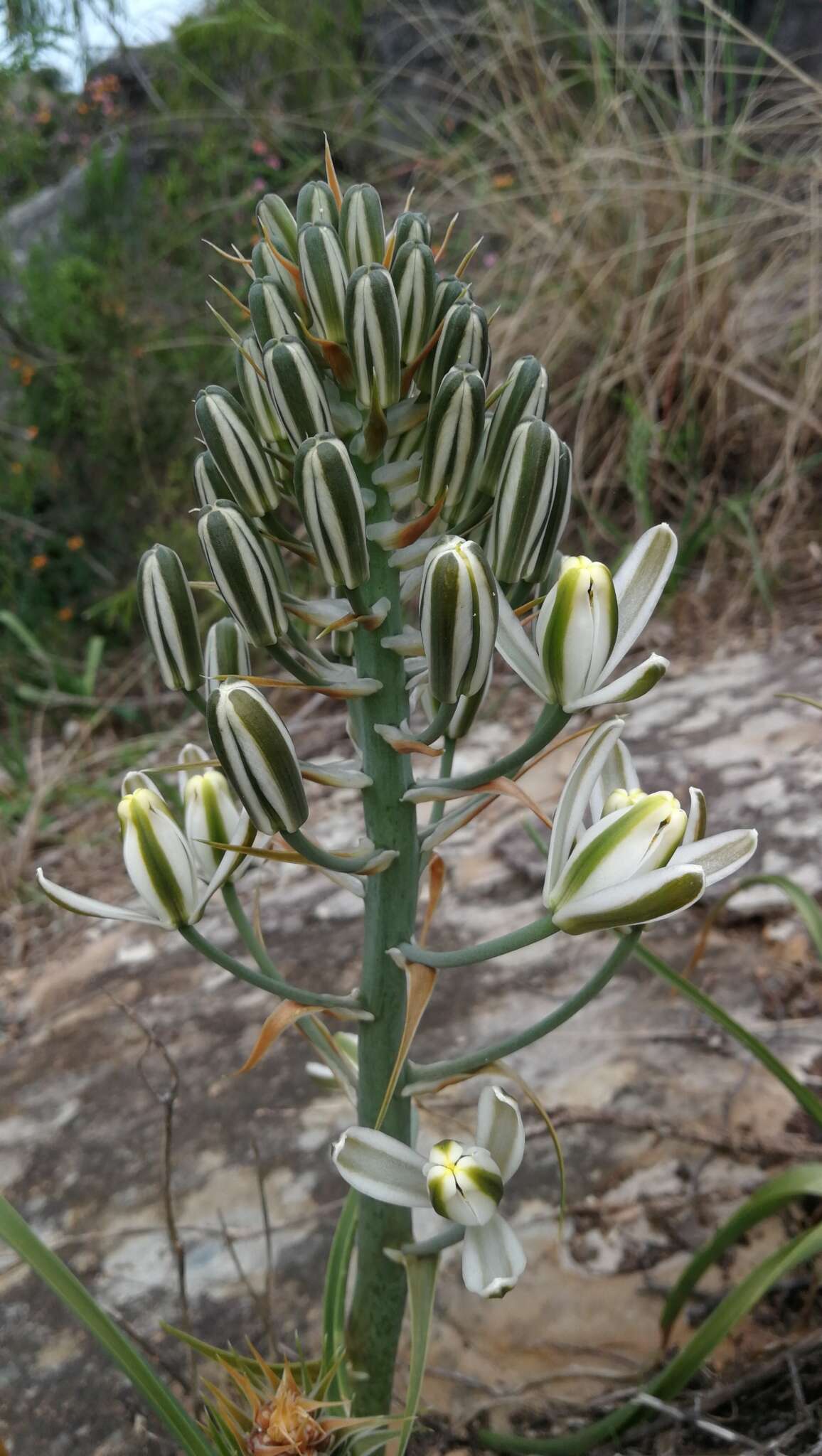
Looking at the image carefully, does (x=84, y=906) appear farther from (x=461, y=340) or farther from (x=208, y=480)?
(x=461, y=340)

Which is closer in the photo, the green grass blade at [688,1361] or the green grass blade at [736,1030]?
the green grass blade at [688,1361]

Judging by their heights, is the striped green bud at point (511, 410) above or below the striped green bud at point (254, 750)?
above

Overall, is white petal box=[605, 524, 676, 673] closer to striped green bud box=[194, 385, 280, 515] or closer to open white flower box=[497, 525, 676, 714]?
open white flower box=[497, 525, 676, 714]

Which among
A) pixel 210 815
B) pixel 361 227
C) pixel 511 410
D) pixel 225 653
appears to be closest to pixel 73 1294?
pixel 210 815

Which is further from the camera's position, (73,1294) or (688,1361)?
(688,1361)

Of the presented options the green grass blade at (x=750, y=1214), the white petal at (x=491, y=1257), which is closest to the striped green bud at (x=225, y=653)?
the white petal at (x=491, y=1257)

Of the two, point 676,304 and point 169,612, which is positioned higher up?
point 169,612

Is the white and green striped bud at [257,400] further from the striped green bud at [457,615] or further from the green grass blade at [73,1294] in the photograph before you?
the green grass blade at [73,1294]
